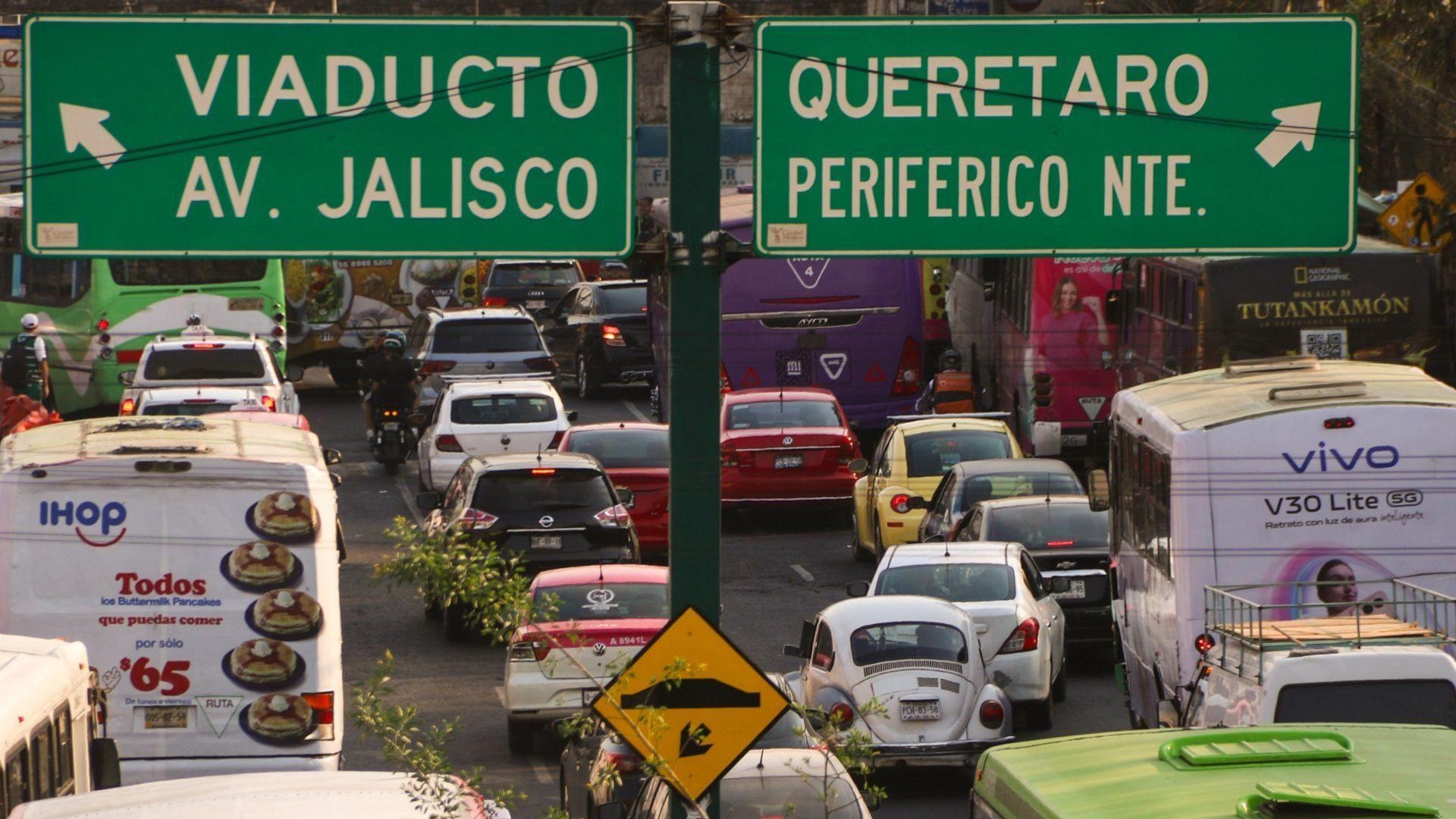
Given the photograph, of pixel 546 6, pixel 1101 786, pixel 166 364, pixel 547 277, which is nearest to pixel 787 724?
pixel 1101 786

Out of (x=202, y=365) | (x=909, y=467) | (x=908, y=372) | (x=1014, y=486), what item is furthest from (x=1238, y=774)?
(x=908, y=372)

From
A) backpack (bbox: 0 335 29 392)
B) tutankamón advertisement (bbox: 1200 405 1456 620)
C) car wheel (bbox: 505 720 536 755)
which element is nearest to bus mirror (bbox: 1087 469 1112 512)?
tutankamón advertisement (bbox: 1200 405 1456 620)

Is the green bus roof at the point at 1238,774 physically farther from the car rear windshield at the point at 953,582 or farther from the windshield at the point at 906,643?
the car rear windshield at the point at 953,582

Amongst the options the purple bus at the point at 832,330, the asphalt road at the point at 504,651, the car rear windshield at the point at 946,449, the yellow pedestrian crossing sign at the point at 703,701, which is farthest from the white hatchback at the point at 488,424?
the yellow pedestrian crossing sign at the point at 703,701

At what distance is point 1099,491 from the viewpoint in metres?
19.3

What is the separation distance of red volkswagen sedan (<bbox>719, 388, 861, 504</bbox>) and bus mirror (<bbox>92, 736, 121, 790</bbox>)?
1557 cm

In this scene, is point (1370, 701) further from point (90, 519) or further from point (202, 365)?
point (202, 365)

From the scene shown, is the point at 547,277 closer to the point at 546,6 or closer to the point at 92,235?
the point at 546,6

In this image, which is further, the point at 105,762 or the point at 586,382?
the point at 586,382

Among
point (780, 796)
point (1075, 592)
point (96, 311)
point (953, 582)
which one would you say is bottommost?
point (780, 796)

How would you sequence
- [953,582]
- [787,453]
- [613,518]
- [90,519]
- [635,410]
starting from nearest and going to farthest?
[90,519], [953,582], [613,518], [787,453], [635,410]

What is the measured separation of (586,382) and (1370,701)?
27.9m

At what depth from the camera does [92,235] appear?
8.41m

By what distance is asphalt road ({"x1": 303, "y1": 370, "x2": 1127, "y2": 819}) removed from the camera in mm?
16219
